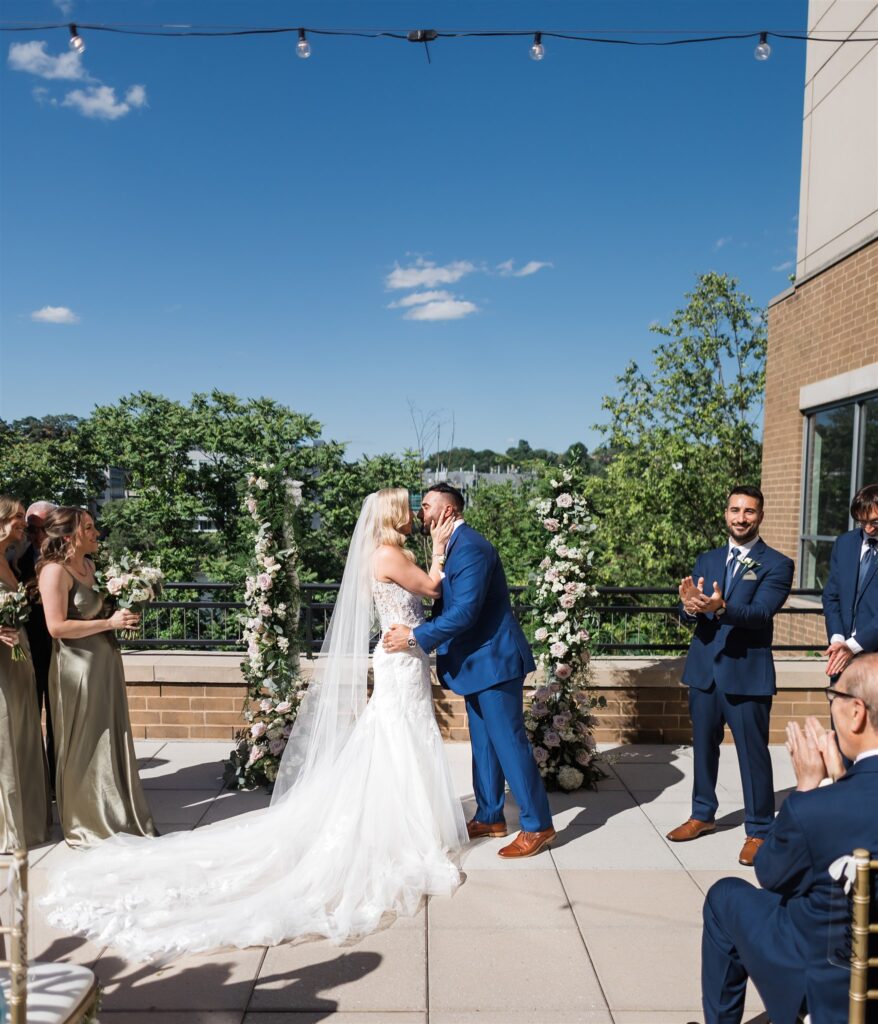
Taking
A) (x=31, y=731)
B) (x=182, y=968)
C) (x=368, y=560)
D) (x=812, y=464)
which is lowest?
(x=182, y=968)

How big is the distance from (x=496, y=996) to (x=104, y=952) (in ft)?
5.73

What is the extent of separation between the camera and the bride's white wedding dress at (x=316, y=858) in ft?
11.8

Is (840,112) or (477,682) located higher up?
(840,112)

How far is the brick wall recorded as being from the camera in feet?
27.2

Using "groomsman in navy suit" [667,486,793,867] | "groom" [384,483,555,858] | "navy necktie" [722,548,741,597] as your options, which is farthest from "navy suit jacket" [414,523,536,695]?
"navy necktie" [722,548,741,597]

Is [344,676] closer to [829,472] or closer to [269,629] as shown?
[269,629]

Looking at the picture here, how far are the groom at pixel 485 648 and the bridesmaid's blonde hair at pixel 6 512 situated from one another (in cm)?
235

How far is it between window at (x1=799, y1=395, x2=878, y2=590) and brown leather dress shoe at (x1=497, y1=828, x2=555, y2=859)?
595 cm

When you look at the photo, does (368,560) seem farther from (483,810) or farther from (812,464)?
(812,464)

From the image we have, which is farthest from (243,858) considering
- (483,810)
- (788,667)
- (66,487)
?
(66,487)

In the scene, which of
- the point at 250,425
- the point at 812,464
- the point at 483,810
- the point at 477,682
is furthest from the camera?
the point at 250,425

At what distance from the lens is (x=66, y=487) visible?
33875mm

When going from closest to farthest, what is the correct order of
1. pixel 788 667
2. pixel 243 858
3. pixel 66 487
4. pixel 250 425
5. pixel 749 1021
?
pixel 749 1021
pixel 243 858
pixel 788 667
pixel 250 425
pixel 66 487

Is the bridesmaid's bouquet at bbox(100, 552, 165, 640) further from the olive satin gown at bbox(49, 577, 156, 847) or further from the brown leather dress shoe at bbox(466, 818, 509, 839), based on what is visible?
the brown leather dress shoe at bbox(466, 818, 509, 839)
